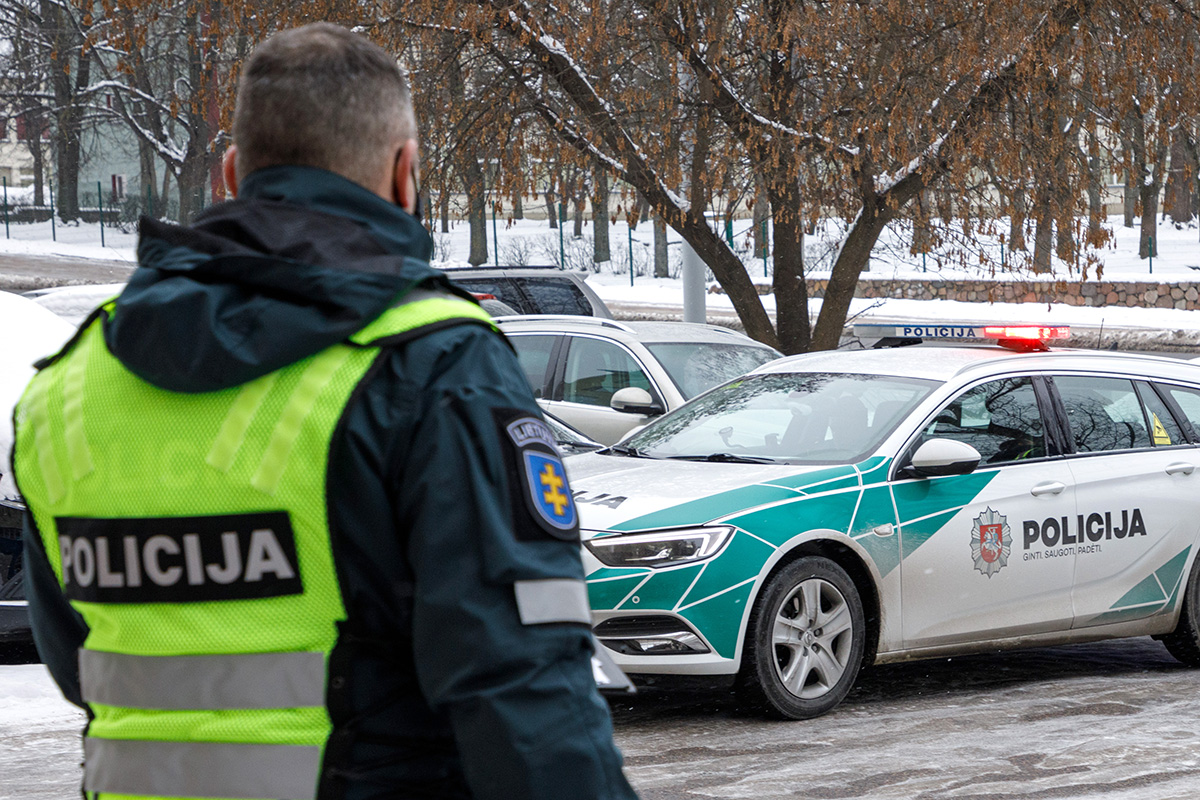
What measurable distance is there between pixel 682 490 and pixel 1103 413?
2.50 metres

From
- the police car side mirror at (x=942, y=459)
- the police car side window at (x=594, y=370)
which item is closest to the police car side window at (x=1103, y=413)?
the police car side mirror at (x=942, y=459)

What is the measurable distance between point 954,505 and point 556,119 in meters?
6.53

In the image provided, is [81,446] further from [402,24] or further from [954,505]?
[402,24]

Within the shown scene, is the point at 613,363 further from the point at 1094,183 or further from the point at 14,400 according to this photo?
the point at 14,400

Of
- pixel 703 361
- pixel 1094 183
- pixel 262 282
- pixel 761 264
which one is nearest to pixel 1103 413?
pixel 703 361

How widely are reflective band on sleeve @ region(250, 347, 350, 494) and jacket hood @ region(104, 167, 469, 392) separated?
0.03 m

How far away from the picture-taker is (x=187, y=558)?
5.90 feet

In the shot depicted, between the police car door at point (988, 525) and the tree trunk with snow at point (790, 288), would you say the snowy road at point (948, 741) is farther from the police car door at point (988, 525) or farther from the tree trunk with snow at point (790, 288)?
the tree trunk with snow at point (790, 288)

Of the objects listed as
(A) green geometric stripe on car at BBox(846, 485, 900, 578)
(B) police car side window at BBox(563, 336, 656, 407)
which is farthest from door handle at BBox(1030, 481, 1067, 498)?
(B) police car side window at BBox(563, 336, 656, 407)

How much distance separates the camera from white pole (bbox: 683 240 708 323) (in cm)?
1460

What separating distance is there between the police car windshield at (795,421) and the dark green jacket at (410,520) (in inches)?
196

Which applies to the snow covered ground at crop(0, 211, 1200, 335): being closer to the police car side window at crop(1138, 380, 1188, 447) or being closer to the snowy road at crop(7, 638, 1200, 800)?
the police car side window at crop(1138, 380, 1188, 447)

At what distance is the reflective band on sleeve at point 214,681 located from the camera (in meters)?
1.75

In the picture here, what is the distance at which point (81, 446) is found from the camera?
1871 millimetres
